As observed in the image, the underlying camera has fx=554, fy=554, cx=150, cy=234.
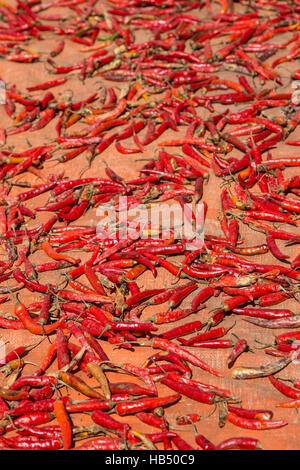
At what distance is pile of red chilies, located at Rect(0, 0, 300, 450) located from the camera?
4871 millimetres

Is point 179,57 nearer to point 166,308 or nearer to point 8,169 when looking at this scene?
point 8,169

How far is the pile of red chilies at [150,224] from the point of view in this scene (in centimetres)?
487

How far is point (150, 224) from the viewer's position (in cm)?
662

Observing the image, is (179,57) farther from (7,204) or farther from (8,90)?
(7,204)

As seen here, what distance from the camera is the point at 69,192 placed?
740cm

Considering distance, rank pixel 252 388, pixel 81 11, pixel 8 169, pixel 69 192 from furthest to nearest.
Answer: pixel 81 11, pixel 8 169, pixel 69 192, pixel 252 388

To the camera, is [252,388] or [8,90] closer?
[252,388]

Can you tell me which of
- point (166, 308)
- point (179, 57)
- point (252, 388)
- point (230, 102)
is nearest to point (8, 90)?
point (179, 57)

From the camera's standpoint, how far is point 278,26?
10.1m

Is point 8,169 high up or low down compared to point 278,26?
down
